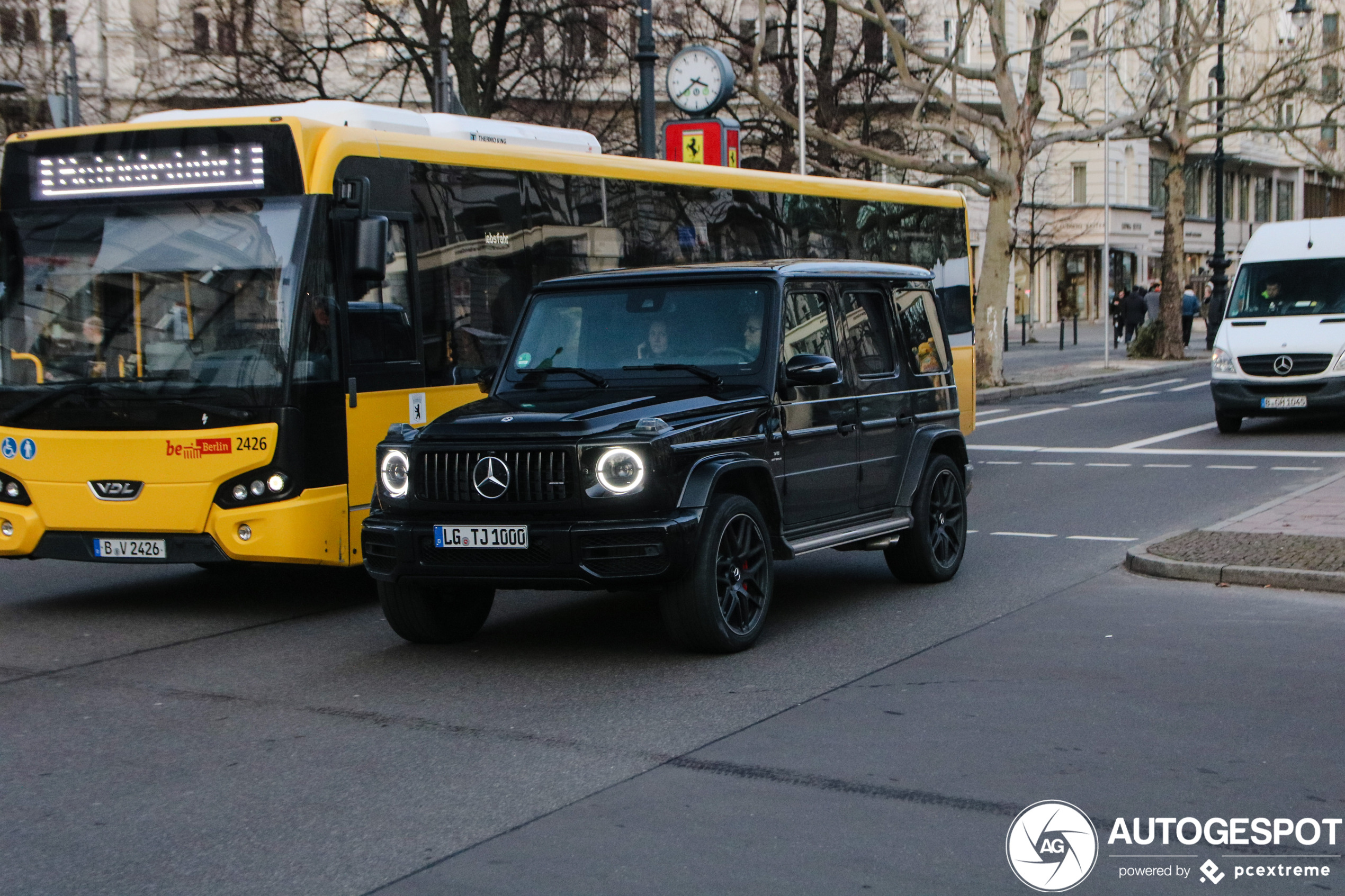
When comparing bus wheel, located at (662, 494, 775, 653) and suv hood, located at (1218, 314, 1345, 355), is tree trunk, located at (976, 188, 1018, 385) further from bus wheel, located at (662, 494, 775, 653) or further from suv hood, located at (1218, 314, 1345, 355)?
bus wheel, located at (662, 494, 775, 653)

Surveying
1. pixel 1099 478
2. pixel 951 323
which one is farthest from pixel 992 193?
pixel 1099 478

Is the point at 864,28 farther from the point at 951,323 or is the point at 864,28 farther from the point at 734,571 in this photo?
the point at 734,571

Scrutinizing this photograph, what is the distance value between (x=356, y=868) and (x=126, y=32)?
32.2 meters

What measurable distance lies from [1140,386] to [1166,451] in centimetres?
1402

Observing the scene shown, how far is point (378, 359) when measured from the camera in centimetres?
998

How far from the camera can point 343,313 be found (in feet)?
31.6

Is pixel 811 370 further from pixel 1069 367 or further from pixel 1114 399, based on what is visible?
pixel 1069 367

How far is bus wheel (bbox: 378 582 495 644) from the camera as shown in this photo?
814cm

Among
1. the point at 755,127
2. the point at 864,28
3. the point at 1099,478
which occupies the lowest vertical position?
the point at 1099,478

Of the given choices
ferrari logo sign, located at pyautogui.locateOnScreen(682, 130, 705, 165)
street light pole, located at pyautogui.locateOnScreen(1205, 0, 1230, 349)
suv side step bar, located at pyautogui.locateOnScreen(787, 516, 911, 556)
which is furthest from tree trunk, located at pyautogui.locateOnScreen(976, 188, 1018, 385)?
suv side step bar, located at pyautogui.locateOnScreen(787, 516, 911, 556)

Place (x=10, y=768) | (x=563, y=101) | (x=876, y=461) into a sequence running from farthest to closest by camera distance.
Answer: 1. (x=563, y=101)
2. (x=876, y=461)
3. (x=10, y=768)

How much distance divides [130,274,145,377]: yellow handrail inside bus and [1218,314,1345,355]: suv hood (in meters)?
14.1

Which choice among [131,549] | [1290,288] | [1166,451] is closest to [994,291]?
[1290,288]

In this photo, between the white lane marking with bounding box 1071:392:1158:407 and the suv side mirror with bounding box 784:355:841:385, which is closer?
the suv side mirror with bounding box 784:355:841:385
